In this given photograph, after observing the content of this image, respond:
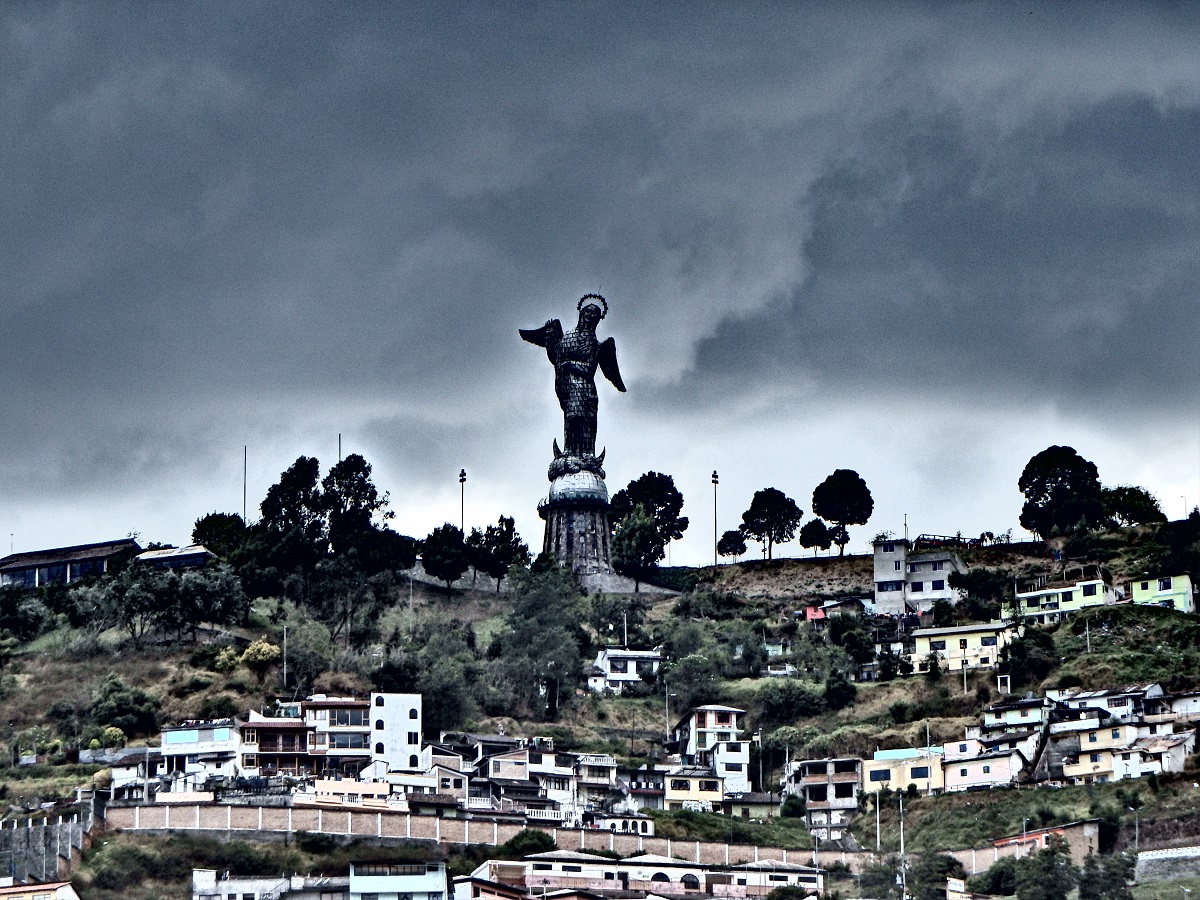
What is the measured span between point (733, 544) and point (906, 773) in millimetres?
41493

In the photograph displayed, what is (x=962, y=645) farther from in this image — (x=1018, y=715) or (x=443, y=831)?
(x=443, y=831)

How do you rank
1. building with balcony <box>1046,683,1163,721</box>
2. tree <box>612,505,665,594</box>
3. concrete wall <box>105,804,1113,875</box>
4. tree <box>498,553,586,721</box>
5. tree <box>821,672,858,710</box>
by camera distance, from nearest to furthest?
concrete wall <box>105,804,1113,875</box>, building with balcony <box>1046,683,1163,721</box>, tree <box>821,672,858,710</box>, tree <box>498,553,586,721</box>, tree <box>612,505,665,594</box>

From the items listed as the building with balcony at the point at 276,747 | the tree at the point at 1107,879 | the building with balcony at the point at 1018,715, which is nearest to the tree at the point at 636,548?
the building with balcony at the point at 1018,715

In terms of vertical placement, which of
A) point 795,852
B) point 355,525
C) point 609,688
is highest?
point 355,525

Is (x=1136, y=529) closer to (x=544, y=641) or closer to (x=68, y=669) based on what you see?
(x=544, y=641)

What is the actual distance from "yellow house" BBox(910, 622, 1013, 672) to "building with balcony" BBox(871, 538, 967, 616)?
937 centimetres

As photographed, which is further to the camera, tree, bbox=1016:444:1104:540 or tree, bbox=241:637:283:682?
tree, bbox=1016:444:1104:540

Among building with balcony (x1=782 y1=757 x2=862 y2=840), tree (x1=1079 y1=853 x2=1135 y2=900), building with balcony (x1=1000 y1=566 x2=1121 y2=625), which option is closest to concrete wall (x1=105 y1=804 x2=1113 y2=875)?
tree (x1=1079 y1=853 x2=1135 y2=900)

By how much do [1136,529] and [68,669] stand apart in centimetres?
5340

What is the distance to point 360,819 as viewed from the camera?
331ft

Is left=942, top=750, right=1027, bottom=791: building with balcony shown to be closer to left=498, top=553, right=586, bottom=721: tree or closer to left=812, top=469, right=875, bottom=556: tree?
left=498, top=553, right=586, bottom=721: tree

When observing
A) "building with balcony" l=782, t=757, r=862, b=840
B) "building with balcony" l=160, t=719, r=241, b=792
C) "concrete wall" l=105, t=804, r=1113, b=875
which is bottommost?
"concrete wall" l=105, t=804, r=1113, b=875

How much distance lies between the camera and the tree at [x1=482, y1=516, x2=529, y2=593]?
141750 mm

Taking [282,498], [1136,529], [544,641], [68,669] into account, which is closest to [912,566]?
[1136,529]
